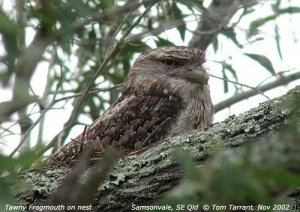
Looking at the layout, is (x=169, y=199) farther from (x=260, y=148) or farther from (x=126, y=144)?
(x=126, y=144)

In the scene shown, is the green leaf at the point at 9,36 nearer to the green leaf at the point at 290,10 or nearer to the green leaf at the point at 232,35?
the green leaf at the point at 290,10

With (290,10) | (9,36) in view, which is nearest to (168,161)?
(9,36)

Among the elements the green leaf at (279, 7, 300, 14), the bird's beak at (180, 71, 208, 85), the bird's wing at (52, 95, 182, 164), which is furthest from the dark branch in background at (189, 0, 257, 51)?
the bird's wing at (52, 95, 182, 164)

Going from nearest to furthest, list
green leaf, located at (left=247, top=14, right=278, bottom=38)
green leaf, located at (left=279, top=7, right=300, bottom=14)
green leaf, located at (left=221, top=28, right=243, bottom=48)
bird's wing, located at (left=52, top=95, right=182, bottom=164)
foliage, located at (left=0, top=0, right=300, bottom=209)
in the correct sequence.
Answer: foliage, located at (left=0, top=0, right=300, bottom=209), bird's wing, located at (left=52, top=95, right=182, bottom=164), green leaf, located at (left=279, top=7, right=300, bottom=14), green leaf, located at (left=247, top=14, right=278, bottom=38), green leaf, located at (left=221, top=28, right=243, bottom=48)

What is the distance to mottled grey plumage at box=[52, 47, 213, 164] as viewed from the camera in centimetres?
371

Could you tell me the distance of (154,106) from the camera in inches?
156

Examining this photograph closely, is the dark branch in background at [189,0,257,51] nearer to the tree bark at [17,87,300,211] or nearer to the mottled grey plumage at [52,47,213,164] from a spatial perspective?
the mottled grey plumage at [52,47,213,164]

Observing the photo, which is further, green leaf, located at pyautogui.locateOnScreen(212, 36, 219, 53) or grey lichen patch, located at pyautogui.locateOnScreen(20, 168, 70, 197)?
green leaf, located at pyautogui.locateOnScreen(212, 36, 219, 53)

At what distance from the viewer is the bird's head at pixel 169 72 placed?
423cm

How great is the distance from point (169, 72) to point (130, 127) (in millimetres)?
729

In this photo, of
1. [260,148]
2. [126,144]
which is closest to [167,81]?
[126,144]

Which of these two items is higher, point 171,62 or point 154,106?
point 171,62

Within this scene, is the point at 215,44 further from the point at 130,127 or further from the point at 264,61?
the point at 130,127

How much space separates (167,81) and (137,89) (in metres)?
0.18
